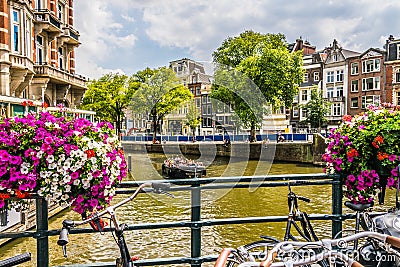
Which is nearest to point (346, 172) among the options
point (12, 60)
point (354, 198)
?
point (354, 198)

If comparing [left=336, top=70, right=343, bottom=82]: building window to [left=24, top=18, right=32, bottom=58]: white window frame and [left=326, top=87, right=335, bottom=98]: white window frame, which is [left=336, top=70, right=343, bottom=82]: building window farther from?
[left=24, top=18, right=32, bottom=58]: white window frame

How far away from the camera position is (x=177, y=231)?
390 inches

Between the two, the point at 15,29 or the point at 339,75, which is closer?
the point at 15,29

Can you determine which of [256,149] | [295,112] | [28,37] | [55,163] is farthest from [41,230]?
[295,112]

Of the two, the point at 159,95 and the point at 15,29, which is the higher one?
the point at 15,29

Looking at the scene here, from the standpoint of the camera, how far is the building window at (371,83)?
40.4 m

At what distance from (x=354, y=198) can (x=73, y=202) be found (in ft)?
7.75

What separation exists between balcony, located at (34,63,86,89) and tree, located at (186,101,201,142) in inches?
567

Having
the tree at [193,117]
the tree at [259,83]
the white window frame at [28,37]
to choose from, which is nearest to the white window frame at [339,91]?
the tree at [193,117]

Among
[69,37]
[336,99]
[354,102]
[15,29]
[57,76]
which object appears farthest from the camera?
[336,99]

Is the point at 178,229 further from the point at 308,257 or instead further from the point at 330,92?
the point at 330,92

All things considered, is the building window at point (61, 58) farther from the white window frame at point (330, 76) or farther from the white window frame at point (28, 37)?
the white window frame at point (330, 76)

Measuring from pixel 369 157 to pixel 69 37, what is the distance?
26.6m

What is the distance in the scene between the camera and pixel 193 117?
4225 centimetres
